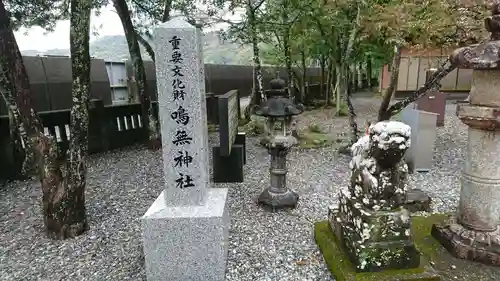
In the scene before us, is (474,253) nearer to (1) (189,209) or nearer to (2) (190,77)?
(1) (189,209)

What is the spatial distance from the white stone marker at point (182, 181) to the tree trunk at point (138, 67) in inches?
206

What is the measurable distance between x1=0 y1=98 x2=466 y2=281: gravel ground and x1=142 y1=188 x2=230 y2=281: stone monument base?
0.92 ft

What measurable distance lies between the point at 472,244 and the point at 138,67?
23.9 ft

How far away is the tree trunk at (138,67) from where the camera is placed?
731cm

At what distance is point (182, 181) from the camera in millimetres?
3072

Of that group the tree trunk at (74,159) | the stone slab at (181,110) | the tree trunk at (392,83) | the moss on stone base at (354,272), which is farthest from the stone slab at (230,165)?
the tree trunk at (392,83)

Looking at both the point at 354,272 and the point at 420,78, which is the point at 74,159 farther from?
the point at 420,78

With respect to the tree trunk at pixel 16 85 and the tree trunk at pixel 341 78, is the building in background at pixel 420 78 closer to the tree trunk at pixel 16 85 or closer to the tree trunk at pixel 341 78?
the tree trunk at pixel 341 78

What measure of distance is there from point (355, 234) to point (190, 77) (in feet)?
6.56

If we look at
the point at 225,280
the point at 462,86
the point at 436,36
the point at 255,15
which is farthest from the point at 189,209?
the point at 462,86

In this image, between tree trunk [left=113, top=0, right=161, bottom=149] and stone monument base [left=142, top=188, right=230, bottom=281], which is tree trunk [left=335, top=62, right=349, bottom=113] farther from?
stone monument base [left=142, top=188, right=230, bottom=281]

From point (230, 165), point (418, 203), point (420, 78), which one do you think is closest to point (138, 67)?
point (230, 165)

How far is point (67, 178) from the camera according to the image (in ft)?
12.3

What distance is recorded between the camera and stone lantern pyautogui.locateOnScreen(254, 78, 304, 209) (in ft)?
14.3
